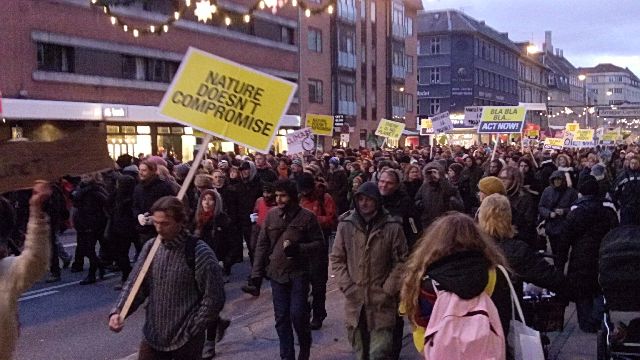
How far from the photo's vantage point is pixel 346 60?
166 ft

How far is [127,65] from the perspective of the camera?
32469mm

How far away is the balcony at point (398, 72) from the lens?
58.6 metres

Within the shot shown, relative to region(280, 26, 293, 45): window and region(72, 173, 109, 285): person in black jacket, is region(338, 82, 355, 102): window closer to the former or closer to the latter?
region(280, 26, 293, 45): window

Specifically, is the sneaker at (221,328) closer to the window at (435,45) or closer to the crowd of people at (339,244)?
the crowd of people at (339,244)

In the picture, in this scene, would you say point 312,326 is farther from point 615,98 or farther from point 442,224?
point 615,98

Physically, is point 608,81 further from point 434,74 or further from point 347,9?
point 347,9

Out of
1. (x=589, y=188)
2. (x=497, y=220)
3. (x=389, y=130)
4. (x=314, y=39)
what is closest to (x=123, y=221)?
(x=589, y=188)

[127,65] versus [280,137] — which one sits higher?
[127,65]

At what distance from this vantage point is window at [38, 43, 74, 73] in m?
27.9

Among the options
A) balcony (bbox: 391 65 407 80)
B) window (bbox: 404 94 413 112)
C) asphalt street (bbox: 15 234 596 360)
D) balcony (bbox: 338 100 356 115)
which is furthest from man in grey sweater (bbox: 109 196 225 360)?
window (bbox: 404 94 413 112)

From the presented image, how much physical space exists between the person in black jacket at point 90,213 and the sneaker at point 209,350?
4.68 metres

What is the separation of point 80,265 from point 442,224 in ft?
31.6

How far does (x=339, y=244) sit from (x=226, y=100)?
1.38 meters

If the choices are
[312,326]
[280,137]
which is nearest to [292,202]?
[312,326]
